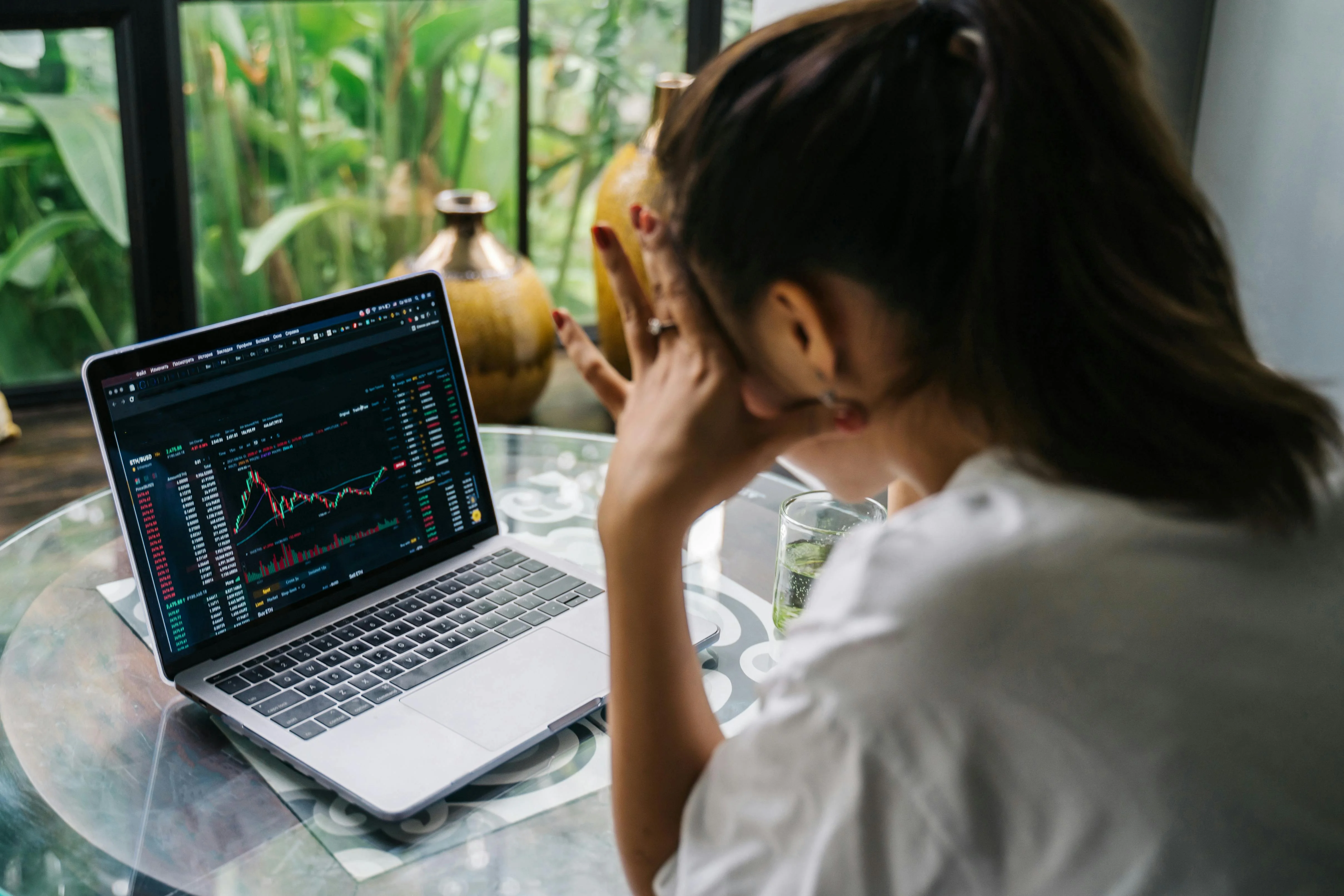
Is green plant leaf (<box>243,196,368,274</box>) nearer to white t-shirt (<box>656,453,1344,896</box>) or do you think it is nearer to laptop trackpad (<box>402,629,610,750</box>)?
laptop trackpad (<box>402,629,610,750</box>)

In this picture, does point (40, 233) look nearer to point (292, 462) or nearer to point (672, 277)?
point (292, 462)

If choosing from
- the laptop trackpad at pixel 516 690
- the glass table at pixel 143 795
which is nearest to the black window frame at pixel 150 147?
the glass table at pixel 143 795

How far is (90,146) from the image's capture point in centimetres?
199

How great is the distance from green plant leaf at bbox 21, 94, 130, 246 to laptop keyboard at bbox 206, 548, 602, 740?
1.25 meters

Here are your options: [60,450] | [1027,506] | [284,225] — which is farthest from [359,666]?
[284,225]

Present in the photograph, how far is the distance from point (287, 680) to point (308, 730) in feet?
0.25

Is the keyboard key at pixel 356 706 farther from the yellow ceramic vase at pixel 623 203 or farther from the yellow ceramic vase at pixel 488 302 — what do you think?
the yellow ceramic vase at pixel 623 203

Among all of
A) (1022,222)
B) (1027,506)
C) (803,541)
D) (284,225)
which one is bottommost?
(284,225)

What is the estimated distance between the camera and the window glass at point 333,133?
2.34 metres

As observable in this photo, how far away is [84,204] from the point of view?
2.05 meters

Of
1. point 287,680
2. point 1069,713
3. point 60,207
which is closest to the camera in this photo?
point 1069,713

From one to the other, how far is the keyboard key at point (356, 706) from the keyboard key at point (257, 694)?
0.06 m

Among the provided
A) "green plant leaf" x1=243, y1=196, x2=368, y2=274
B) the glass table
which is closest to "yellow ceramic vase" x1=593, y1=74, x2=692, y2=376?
"green plant leaf" x1=243, y1=196, x2=368, y2=274

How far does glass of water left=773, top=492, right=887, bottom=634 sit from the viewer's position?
1.07 m
